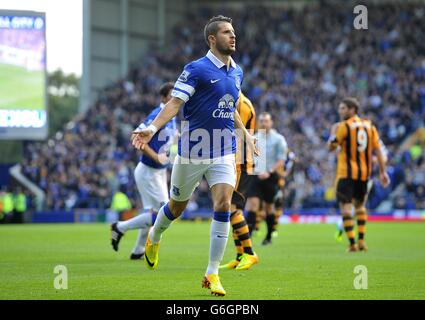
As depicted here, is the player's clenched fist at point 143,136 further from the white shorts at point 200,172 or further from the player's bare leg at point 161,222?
the player's bare leg at point 161,222

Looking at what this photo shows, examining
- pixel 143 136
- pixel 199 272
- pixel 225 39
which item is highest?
pixel 225 39

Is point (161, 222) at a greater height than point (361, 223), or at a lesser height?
greater

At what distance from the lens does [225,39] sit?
32.8ft

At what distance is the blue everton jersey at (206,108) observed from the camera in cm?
989

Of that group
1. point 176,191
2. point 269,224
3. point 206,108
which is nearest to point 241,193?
point 176,191

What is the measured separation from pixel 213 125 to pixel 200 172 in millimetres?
523

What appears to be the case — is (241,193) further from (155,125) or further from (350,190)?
(155,125)

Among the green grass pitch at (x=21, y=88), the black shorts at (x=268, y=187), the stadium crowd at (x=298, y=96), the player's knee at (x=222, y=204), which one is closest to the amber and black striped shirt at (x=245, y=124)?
the player's knee at (x=222, y=204)

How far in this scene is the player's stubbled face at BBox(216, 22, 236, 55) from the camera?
9992 mm

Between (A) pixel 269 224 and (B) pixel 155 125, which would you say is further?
(A) pixel 269 224

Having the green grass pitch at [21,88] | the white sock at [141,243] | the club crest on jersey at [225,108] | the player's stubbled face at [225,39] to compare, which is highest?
the green grass pitch at [21,88]

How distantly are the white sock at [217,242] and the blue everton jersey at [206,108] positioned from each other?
74 cm

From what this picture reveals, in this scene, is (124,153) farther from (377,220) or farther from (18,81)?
(377,220)

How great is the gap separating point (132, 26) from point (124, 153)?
11.1 meters
